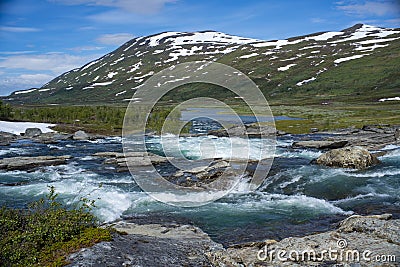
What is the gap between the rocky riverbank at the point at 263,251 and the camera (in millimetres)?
9006

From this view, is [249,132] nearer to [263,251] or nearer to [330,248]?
[263,251]

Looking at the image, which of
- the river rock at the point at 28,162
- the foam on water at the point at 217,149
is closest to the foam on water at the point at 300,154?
the foam on water at the point at 217,149

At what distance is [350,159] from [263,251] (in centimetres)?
1873

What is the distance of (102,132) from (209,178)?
40200mm

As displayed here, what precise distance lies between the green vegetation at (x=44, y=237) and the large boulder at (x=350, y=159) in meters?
21.4

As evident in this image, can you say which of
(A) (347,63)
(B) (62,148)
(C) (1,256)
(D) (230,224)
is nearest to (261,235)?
(D) (230,224)

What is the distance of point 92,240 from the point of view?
9.59m

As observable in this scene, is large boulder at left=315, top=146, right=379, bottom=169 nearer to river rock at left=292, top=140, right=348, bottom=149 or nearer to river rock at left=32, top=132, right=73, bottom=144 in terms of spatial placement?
river rock at left=292, top=140, right=348, bottom=149

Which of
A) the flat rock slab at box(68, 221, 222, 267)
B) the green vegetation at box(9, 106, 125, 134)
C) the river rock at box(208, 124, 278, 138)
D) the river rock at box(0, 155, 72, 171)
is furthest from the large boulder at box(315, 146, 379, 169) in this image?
the green vegetation at box(9, 106, 125, 134)

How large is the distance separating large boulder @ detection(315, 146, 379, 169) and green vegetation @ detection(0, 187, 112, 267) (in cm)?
2142

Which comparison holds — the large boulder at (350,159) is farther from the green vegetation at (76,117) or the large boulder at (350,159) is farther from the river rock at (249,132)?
the green vegetation at (76,117)

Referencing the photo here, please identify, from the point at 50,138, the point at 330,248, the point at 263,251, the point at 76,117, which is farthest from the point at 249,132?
the point at 330,248

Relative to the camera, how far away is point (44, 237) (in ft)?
31.8

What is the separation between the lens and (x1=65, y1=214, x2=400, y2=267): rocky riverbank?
901 centimetres
